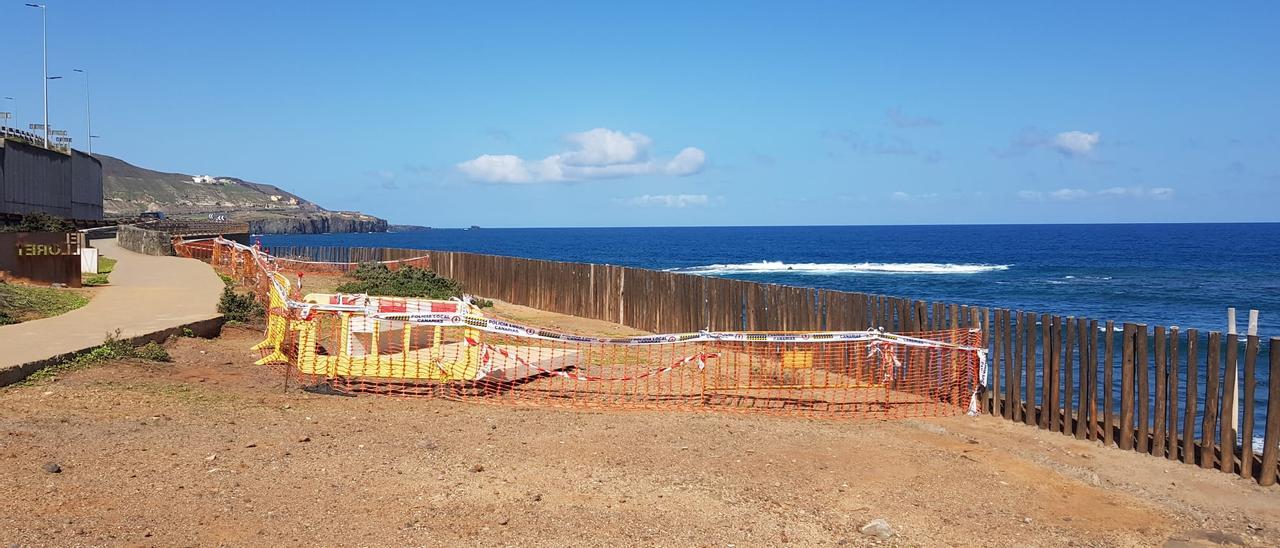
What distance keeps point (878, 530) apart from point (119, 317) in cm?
1303

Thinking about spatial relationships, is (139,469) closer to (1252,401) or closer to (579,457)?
(579,457)

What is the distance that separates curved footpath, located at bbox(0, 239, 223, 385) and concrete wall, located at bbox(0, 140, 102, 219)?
103 ft

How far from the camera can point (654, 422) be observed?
10.9 metres

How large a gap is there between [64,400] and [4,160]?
4900cm

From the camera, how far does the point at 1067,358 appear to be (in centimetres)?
1171

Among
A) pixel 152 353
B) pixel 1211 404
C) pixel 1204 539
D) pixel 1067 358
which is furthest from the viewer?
pixel 152 353

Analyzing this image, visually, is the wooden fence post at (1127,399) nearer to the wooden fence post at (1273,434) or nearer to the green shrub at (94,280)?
the wooden fence post at (1273,434)

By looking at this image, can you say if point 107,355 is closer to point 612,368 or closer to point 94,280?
point 612,368

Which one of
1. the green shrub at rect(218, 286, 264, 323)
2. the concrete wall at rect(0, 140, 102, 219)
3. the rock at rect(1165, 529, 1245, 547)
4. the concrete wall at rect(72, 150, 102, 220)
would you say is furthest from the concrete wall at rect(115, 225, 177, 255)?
the rock at rect(1165, 529, 1245, 547)

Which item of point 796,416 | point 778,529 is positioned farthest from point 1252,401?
point 778,529

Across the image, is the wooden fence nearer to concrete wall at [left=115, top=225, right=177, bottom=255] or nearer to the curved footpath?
the curved footpath

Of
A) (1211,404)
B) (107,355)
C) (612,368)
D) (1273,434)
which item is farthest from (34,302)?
(1273,434)

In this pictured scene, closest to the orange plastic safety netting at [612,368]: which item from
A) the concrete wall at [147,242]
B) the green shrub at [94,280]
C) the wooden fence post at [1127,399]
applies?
the wooden fence post at [1127,399]

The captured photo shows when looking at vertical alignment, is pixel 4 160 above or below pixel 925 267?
above
